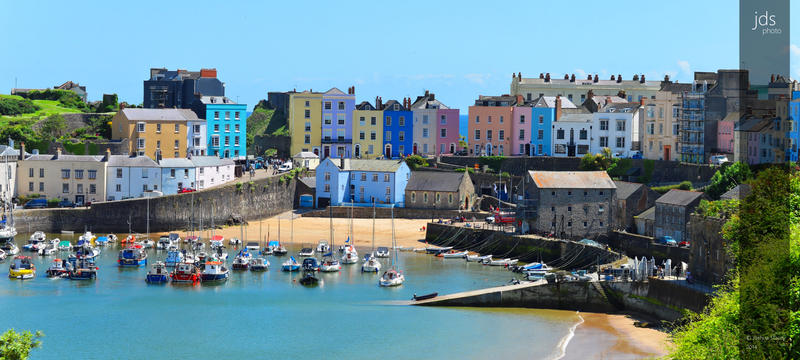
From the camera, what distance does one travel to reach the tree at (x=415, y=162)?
279ft

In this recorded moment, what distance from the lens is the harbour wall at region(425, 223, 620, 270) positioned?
195 feet

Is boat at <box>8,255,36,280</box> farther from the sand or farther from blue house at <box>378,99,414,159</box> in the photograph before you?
blue house at <box>378,99,414,159</box>

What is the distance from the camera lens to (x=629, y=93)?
330 ft

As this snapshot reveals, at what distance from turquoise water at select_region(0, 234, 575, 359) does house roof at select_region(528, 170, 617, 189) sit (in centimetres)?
730

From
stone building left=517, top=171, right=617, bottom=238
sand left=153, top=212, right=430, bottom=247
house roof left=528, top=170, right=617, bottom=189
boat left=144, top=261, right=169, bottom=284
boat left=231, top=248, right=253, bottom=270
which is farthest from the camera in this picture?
sand left=153, top=212, right=430, bottom=247

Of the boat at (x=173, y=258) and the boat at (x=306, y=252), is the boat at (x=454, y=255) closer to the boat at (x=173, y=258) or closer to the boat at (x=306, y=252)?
the boat at (x=306, y=252)

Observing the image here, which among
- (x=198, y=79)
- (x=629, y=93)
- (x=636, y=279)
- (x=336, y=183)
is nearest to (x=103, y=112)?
(x=198, y=79)

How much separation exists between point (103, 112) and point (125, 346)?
54.6 metres

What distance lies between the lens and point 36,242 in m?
66.7

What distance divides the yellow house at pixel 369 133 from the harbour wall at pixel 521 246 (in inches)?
911

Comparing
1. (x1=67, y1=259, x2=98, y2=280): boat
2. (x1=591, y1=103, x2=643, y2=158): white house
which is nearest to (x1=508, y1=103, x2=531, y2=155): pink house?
(x1=591, y1=103, x2=643, y2=158): white house

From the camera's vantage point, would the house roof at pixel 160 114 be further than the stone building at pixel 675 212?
Yes

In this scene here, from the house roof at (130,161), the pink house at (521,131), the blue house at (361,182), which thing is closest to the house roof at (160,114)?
the house roof at (130,161)

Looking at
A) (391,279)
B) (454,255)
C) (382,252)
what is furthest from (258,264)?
(454,255)
